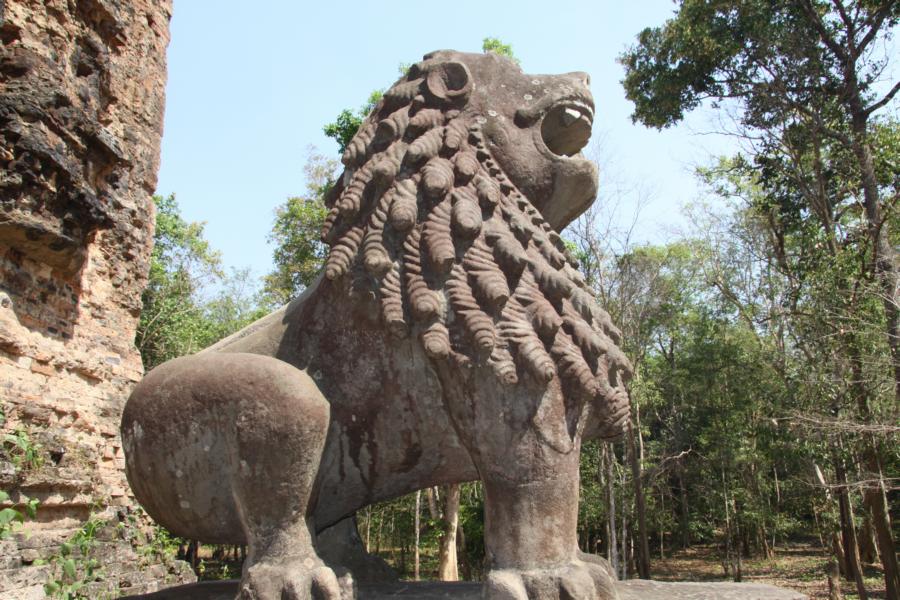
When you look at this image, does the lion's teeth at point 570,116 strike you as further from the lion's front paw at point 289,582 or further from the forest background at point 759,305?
the forest background at point 759,305

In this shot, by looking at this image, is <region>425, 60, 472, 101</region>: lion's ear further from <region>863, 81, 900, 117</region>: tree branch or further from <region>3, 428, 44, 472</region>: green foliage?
<region>863, 81, 900, 117</region>: tree branch

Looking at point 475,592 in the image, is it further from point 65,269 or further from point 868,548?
point 868,548

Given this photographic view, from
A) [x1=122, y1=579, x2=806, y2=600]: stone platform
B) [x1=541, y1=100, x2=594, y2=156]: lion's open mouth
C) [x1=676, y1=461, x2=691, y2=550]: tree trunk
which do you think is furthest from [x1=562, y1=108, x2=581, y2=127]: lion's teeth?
[x1=676, y1=461, x2=691, y2=550]: tree trunk

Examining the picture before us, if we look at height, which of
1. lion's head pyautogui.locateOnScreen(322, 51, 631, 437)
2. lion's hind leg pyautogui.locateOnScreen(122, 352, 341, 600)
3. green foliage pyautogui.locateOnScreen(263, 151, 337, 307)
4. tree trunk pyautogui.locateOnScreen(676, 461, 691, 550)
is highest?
green foliage pyautogui.locateOnScreen(263, 151, 337, 307)

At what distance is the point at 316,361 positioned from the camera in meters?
2.48

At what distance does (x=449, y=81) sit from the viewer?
8.71 ft

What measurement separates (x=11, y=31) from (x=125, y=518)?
5.62m

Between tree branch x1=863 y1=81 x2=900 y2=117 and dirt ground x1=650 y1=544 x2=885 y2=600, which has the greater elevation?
tree branch x1=863 y1=81 x2=900 y2=117

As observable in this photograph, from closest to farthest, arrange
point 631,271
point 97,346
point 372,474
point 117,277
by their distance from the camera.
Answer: point 372,474, point 97,346, point 117,277, point 631,271

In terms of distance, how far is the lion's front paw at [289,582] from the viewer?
6.63ft

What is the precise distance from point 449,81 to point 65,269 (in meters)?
6.56

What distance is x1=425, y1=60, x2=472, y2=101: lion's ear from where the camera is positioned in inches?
103

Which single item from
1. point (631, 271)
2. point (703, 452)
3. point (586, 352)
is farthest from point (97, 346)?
point (703, 452)

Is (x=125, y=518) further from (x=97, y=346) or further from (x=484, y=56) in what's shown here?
(x=484, y=56)
